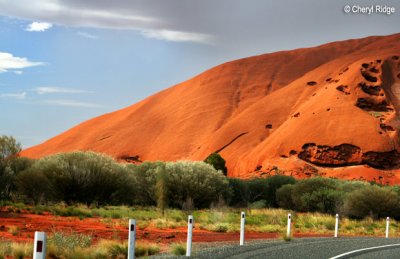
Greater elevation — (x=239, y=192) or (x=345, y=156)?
(x=345, y=156)

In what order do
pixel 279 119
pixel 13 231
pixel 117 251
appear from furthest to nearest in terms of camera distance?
pixel 279 119 < pixel 13 231 < pixel 117 251

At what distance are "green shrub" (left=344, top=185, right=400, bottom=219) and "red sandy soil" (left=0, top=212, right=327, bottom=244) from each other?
15171 millimetres

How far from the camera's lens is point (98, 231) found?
71.6 ft

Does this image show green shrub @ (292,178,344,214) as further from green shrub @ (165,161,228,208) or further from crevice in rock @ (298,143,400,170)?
crevice in rock @ (298,143,400,170)

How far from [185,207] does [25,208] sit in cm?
1245

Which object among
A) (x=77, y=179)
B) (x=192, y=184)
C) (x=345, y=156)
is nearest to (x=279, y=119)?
(x=345, y=156)

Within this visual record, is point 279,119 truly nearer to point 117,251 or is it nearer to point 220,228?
point 220,228

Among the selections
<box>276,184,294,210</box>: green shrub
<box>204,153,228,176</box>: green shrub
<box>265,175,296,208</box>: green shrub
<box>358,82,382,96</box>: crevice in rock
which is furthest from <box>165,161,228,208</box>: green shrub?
<box>358,82,382,96</box>: crevice in rock

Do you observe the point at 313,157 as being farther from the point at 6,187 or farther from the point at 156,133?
the point at 6,187

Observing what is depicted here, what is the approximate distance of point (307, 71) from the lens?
11669cm

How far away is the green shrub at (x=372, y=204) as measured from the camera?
38.9m

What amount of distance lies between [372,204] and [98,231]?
883 inches

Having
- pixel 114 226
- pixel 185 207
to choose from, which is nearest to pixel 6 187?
pixel 185 207

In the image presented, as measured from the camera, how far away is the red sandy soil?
1967cm
